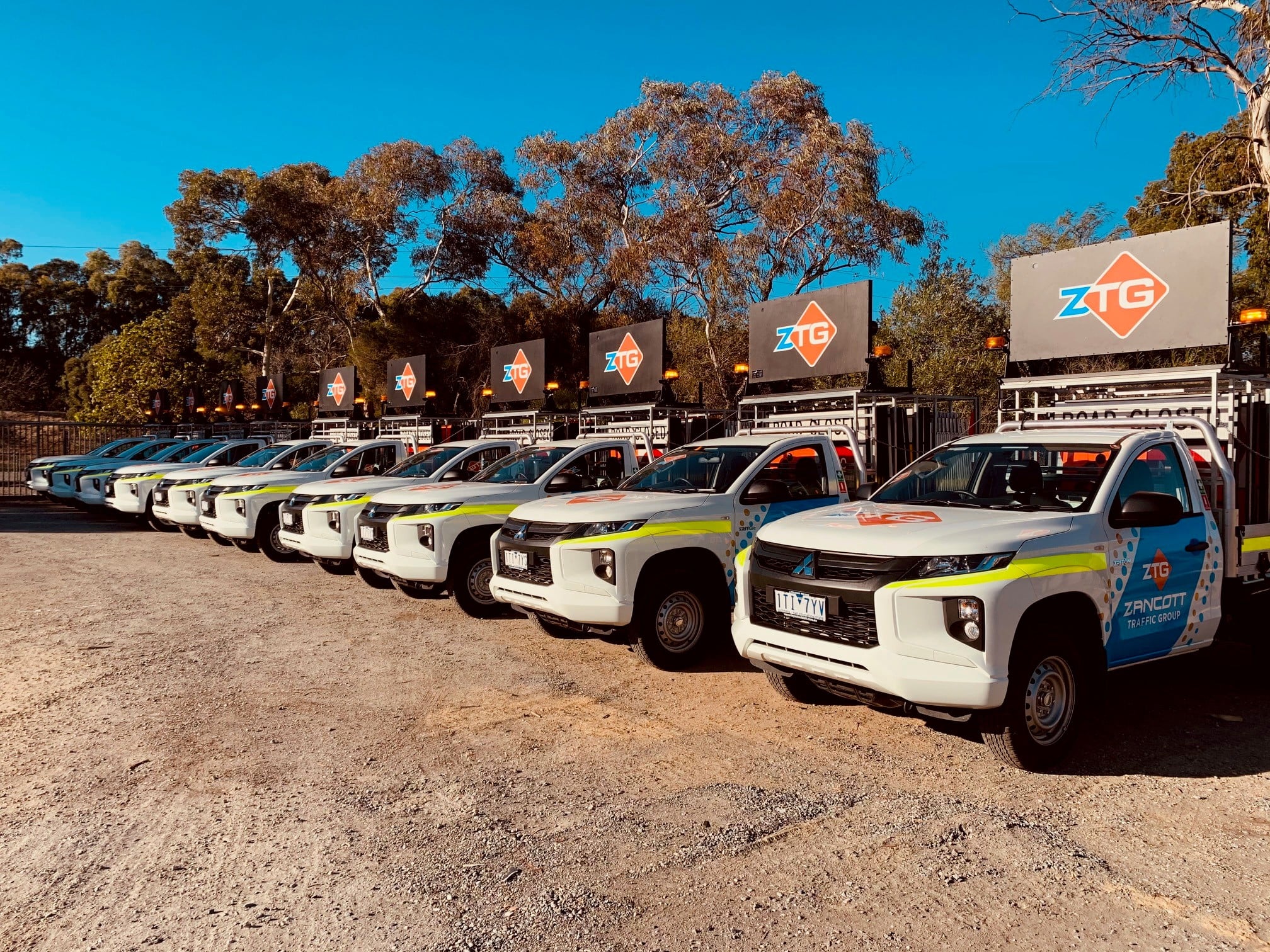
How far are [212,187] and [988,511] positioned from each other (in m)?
37.5

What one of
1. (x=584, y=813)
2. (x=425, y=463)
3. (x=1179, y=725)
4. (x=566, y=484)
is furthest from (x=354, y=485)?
(x=1179, y=725)

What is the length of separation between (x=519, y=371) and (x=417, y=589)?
6885mm

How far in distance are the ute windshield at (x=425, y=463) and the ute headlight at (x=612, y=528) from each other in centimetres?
493

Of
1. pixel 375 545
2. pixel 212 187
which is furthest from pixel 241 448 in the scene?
pixel 212 187

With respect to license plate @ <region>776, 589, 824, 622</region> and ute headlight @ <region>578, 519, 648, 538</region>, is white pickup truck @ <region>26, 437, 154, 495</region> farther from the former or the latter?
license plate @ <region>776, 589, 824, 622</region>

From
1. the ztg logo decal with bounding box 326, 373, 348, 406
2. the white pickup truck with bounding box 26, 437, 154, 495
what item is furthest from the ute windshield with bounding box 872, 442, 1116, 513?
the white pickup truck with bounding box 26, 437, 154, 495

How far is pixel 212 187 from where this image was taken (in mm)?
36000

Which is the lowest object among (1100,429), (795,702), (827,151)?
(795,702)

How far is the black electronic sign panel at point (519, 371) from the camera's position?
15.0 meters

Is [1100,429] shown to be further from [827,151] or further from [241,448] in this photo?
[827,151]

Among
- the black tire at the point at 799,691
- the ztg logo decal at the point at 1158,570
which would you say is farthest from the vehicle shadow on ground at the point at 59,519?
the ztg logo decal at the point at 1158,570

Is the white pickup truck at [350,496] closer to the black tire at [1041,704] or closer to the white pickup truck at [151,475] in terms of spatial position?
the white pickup truck at [151,475]

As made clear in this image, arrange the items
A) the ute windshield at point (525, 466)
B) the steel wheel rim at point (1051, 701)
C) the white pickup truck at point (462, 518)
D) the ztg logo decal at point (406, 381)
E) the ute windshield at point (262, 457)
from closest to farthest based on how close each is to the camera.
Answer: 1. the steel wheel rim at point (1051, 701)
2. the white pickup truck at point (462, 518)
3. the ute windshield at point (525, 466)
4. the ute windshield at point (262, 457)
5. the ztg logo decal at point (406, 381)

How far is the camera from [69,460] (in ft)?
71.0
